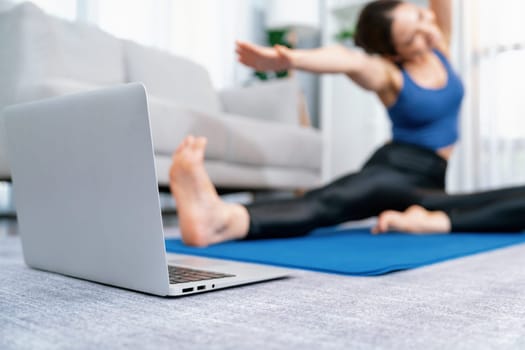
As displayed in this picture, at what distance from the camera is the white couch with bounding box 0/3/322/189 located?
76cm

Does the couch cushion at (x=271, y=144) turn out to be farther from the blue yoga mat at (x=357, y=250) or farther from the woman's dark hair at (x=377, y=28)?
the blue yoga mat at (x=357, y=250)

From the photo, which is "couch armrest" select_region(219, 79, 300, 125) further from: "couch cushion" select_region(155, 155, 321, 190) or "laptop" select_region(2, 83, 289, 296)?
"laptop" select_region(2, 83, 289, 296)

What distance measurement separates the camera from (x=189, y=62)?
1.29 metres

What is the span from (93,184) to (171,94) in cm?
80

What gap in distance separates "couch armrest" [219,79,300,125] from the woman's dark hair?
1.14 metres

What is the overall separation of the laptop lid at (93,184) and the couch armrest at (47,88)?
0.07 feet

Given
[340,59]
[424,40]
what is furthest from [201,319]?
[424,40]

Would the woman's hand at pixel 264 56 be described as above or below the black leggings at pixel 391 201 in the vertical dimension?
above

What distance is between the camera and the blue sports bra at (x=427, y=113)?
1601 mm

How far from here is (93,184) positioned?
70cm

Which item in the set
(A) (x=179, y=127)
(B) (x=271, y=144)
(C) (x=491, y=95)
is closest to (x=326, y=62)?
(A) (x=179, y=127)

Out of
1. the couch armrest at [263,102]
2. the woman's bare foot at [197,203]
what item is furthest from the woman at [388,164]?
the couch armrest at [263,102]

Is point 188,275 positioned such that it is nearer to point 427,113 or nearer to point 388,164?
point 388,164

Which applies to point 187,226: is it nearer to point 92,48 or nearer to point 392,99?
point 92,48
